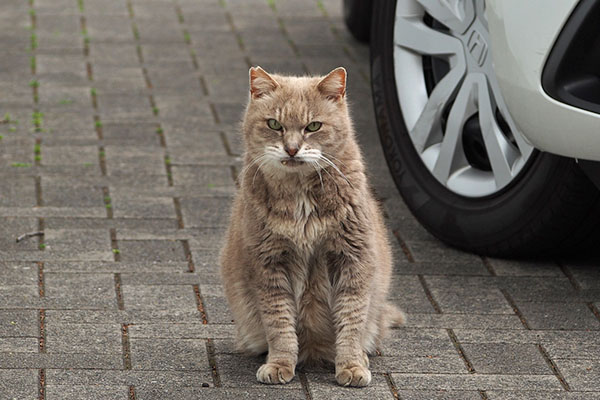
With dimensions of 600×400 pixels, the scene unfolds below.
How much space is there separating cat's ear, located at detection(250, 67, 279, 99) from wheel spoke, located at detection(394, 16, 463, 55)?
1378 millimetres

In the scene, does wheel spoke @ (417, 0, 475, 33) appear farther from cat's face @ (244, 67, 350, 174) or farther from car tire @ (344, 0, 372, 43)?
car tire @ (344, 0, 372, 43)

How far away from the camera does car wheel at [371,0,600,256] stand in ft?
14.7

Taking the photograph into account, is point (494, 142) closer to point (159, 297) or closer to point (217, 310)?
point (217, 310)

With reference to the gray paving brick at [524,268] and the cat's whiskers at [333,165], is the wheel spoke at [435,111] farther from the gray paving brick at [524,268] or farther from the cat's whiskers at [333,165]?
the cat's whiskers at [333,165]

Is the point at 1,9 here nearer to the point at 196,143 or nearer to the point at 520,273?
the point at 196,143

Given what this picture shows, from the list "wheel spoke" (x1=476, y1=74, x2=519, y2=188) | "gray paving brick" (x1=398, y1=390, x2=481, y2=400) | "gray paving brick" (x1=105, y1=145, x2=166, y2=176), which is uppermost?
"wheel spoke" (x1=476, y1=74, x2=519, y2=188)

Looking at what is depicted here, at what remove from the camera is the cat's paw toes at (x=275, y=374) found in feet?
12.0

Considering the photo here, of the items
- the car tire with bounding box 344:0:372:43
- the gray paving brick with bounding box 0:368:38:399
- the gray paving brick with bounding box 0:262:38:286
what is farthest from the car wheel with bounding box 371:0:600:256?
the car tire with bounding box 344:0:372:43

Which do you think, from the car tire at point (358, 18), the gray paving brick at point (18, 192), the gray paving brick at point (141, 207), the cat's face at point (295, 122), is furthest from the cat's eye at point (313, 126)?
the car tire at point (358, 18)

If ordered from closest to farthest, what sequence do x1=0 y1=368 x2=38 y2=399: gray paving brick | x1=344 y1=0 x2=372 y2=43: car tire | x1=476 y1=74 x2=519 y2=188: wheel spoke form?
1. x1=0 y1=368 x2=38 y2=399: gray paving brick
2. x1=476 y1=74 x2=519 y2=188: wheel spoke
3. x1=344 y1=0 x2=372 y2=43: car tire

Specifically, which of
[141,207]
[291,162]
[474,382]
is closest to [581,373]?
[474,382]

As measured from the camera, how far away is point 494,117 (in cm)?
465

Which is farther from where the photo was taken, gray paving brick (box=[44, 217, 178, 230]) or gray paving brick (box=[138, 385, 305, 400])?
gray paving brick (box=[44, 217, 178, 230])

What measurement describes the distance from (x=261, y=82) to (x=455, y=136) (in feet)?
4.60
